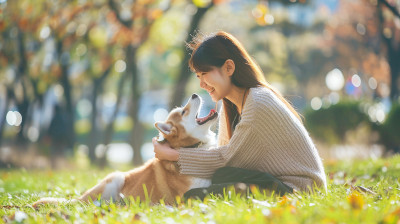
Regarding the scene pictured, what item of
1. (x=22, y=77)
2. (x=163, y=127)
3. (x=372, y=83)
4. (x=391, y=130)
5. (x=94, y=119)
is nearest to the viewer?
(x=163, y=127)

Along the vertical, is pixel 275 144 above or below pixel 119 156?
above

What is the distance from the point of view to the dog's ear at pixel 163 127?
15.3 feet

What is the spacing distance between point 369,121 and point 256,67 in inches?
329

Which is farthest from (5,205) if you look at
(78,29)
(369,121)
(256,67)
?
(78,29)

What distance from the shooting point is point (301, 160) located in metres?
4.19

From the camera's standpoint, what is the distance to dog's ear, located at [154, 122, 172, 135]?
4664 mm

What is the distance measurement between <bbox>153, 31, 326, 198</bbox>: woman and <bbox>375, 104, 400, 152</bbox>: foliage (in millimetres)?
7623

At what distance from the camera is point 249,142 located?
165 inches

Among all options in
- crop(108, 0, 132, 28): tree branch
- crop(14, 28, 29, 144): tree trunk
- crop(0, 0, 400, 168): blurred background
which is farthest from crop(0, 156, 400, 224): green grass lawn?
crop(14, 28, 29, 144): tree trunk

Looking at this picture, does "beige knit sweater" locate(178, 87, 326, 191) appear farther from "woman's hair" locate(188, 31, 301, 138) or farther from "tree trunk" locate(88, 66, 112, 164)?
"tree trunk" locate(88, 66, 112, 164)

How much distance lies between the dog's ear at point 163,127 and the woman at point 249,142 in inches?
6.6

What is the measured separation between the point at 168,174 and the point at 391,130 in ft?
27.4

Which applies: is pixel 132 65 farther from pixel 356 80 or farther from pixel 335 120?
pixel 356 80

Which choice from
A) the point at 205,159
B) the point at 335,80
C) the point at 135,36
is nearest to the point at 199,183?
the point at 205,159
